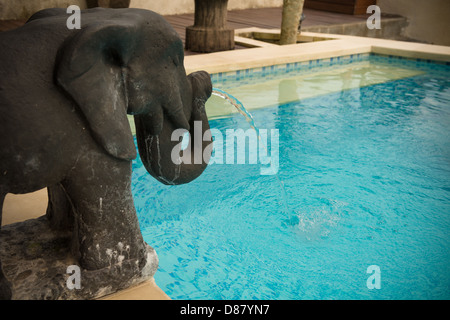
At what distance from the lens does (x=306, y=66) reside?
739 cm

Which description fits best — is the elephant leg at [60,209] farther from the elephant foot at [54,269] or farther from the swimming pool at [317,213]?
the swimming pool at [317,213]

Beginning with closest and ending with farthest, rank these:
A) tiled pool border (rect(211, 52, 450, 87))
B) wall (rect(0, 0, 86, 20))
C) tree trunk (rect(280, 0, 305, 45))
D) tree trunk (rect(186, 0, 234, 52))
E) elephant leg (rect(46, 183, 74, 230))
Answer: elephant leg (rect(46, 183, 74, 230)), tiled pool border (rect(211, 52, 450, 87)), tree trunk (rect(186, 0, 234, 52)), tree trunk (rect(280, 0, 305, 45)), wall (rect(0, 0, 86, 20))

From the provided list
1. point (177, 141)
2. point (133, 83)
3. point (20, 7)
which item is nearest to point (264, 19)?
point (20, 7)

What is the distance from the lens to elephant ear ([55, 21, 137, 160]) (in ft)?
4.77

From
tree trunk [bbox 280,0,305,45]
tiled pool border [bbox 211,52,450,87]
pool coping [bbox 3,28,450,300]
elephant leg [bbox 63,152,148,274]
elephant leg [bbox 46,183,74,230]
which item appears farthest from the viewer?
tree trunk [bbox 280,0,305,45]

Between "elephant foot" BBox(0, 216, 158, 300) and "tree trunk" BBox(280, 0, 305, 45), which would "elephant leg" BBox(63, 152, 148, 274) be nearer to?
"elephant foot" BBox(0, 216, 158, 300)

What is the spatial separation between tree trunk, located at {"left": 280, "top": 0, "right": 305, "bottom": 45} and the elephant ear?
700 cm

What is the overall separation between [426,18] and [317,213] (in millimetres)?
12020

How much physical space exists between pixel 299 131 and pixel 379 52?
4306 millimetres

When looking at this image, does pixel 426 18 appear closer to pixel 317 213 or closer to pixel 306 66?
pixel 306 66

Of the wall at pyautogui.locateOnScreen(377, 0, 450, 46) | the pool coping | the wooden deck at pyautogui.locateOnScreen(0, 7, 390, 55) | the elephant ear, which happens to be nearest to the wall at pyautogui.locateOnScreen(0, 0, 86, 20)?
the wooden deck at pyautogui.locateOnScreen(0, 7, 390, 55)

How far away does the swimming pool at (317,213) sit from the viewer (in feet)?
8.56

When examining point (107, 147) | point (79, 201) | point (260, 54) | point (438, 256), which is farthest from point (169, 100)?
point (260, 54)

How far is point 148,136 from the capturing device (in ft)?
6.14
